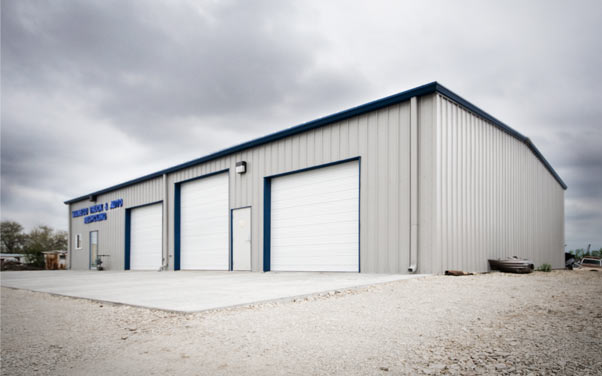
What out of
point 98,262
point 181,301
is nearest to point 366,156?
point 181,301

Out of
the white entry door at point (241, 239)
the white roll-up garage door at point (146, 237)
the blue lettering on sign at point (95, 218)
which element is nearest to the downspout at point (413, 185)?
the white entry door at point (241, 239)

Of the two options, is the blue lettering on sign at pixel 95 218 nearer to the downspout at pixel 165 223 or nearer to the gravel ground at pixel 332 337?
the downspout at pixel 165 223

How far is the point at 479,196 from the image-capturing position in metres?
9.77

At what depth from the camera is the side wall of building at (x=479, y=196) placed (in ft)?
27.3

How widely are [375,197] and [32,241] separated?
39124 millimetres

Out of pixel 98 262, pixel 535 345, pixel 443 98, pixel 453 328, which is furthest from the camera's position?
pixel 98 262

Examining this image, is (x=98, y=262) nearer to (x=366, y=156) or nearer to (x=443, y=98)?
(x=366, y=156)

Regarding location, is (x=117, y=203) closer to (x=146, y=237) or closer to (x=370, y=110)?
(x=146, y=237)

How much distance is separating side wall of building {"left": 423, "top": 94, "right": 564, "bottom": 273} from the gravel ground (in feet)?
11.0

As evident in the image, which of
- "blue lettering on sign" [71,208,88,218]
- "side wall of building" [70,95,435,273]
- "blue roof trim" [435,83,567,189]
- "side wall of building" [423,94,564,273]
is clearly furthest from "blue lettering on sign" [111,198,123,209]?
"blue roof trim" [435,83,567,189]

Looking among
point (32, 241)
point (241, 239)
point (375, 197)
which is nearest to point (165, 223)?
point (241, 239)

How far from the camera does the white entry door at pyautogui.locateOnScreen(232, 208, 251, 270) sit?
12633 millimetres

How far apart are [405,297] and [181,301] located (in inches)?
113

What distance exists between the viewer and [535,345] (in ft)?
9.24
